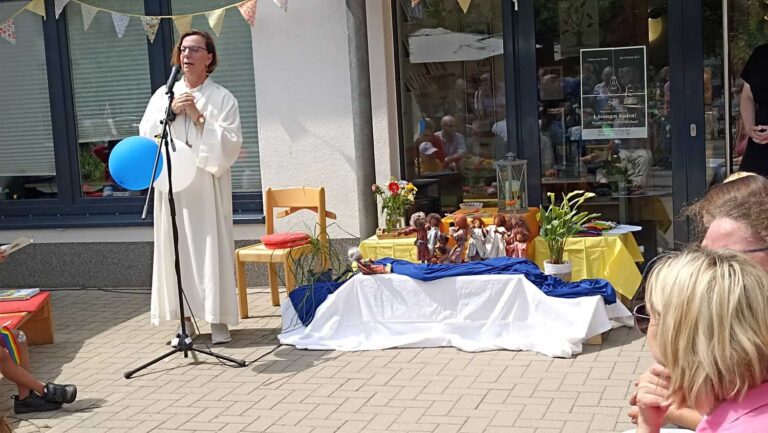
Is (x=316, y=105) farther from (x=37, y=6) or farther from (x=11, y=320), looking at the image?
(x=11, y=320)

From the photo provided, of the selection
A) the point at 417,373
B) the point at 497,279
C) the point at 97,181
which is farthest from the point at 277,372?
the point at 97,181

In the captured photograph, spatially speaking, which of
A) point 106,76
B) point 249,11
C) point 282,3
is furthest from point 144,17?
point 282,3

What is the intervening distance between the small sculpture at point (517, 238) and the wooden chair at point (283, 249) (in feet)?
4.60

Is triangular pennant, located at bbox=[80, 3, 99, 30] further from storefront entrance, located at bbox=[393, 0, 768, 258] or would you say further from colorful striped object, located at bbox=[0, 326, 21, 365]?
colorful striped object, located at bbox=[0, 326, 21, 365]

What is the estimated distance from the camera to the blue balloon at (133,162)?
586 centimetres

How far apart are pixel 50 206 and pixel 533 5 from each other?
184 inches

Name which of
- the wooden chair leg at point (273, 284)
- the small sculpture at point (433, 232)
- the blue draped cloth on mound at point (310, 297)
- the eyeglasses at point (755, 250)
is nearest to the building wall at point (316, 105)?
the wooden chair leg at point (273, 284)

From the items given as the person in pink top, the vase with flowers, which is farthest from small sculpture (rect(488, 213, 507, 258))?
the person in pink top

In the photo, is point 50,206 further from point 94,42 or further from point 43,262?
point 94,42

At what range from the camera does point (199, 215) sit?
6.47 metres

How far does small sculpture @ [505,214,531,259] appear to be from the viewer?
253 inches

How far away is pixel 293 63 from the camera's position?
26.5ft

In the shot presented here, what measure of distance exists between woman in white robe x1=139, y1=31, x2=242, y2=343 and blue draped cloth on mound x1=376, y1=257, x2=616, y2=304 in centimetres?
114

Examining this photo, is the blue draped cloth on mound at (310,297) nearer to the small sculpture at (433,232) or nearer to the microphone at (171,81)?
the small sculpture at (433,232)
